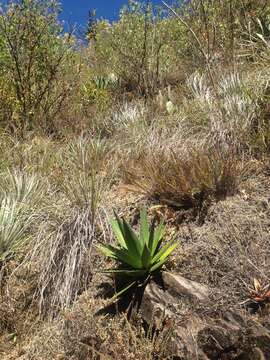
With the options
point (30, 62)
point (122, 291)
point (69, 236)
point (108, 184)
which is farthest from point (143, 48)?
point (122, 291)

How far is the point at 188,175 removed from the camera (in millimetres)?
4543

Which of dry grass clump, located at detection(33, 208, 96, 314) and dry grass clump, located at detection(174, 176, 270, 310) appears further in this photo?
dry grass clump, located at detection(33, 208, 96, 314)

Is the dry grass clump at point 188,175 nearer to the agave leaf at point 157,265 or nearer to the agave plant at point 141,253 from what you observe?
the agave plant at point 141,253

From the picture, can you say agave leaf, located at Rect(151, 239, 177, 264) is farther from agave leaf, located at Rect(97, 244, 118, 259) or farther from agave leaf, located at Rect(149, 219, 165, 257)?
agave leaf, located at Rect(97, 244, 118, 259)

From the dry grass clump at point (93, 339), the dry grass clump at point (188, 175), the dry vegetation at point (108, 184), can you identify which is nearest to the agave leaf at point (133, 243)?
the dry vegetation at point (108, 184)

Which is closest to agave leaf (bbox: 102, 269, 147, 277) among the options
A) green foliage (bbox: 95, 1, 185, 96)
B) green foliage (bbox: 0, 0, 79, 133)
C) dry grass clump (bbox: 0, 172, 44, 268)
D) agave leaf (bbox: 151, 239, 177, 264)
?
agave leaf (bbox: 151, 239, 177, 264)

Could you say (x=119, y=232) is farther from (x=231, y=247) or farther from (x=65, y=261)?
→ (x=231, y=247)

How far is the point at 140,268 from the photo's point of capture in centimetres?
385

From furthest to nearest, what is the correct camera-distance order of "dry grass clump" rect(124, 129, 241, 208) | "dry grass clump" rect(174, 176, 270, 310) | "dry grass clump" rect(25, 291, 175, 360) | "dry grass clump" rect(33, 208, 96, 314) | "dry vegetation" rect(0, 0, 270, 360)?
"dry grass clump" rect(124, 129, 241, 208)
"dry grass clump" rect(33, 208, 96, 314)
"dry vegetation" rect(0, 0, 270, 360)
"dry grass clump" rect(174, 176, 270, 310)
"dry grass clump" rect(25, 291, 175, 360)

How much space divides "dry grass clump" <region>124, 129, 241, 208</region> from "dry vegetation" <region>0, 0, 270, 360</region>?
0.5 inches

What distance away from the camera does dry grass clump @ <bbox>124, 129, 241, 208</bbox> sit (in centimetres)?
446

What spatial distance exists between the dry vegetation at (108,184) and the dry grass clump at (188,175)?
12 millimetres

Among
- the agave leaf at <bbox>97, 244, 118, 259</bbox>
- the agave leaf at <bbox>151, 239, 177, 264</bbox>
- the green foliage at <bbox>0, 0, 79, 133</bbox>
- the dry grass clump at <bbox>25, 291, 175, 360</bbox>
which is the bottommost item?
the dry grass clump at <bbox>25, 291, 175, 360</bbox>

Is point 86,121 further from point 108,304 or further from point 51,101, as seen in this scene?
point 108,304
